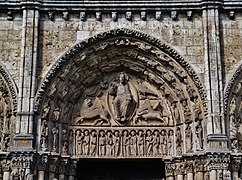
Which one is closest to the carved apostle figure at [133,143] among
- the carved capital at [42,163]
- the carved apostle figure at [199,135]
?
the carved apostle figure at [199,135]

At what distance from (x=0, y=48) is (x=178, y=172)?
4.76m

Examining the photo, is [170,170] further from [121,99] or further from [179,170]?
[121,99]

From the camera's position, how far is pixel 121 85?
11164mm

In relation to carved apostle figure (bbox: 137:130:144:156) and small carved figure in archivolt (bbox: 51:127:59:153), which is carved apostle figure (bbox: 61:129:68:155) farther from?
carved apostle figure (bbox: 137:130:144:156)

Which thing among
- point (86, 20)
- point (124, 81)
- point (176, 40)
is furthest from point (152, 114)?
point (86, 20)

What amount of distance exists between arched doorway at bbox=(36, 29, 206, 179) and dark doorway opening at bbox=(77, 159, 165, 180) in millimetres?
416

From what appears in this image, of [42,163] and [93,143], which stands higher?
[93,143]

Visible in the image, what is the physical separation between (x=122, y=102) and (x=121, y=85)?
1.44 feet

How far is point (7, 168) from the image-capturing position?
32.8 ft

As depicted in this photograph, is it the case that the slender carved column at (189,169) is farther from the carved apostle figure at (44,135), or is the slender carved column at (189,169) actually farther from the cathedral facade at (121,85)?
the carved apostle figure at (44,135)

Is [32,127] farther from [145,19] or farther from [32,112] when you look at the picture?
[145,19]

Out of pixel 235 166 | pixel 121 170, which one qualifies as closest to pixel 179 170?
pixel 235 166

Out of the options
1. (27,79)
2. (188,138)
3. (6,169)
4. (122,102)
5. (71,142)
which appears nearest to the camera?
(6,169)

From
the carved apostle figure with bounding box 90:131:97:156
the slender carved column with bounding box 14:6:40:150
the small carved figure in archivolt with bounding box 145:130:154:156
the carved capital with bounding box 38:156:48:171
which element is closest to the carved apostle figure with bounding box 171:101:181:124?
the small carved figure in archivolt with bounding box 145:130:154:156
